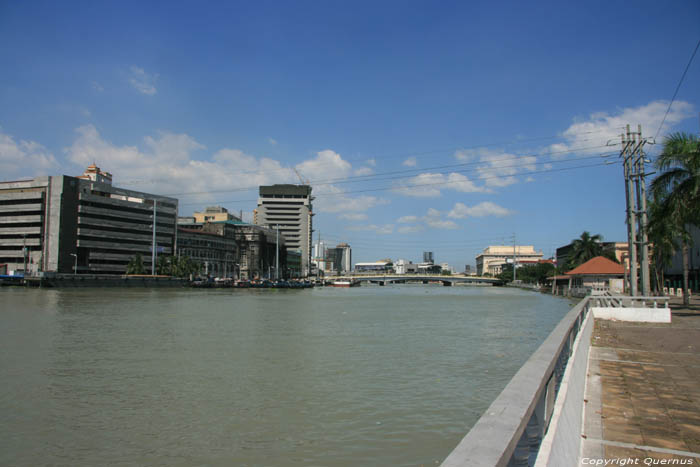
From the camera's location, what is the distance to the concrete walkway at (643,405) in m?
6.39

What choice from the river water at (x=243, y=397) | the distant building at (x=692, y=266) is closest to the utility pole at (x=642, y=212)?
the river water at (x=243, y=397)

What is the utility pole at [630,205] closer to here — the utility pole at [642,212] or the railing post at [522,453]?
the utility pole at [642,212]

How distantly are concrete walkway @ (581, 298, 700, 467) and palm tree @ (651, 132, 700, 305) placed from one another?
15.0 metres

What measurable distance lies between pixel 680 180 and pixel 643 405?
27932 millimetres

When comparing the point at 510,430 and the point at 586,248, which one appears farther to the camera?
the point at 586,248

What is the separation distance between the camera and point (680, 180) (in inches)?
1238

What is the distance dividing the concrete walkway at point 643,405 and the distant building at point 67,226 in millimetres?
126613

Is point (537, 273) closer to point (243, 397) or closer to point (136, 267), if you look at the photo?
point (136, 267)

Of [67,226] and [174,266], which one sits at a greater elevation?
[67,226]

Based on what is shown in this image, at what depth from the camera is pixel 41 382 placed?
1548 cm

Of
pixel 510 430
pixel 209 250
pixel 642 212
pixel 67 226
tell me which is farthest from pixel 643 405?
pixel 209 250

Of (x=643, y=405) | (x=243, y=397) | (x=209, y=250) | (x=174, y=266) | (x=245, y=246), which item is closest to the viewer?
(x=643, y=405)

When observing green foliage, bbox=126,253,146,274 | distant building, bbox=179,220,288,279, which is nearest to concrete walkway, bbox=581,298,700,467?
green foliage, bbox=126,253,146,274

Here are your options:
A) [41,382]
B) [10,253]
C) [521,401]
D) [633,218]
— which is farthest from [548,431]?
[10,253]
